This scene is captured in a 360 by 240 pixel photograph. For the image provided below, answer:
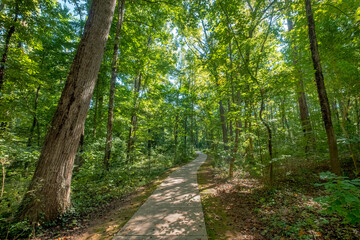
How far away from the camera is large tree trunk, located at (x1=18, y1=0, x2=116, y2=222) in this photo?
117 inches

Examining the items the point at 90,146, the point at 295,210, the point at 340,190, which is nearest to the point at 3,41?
the point at 90,146

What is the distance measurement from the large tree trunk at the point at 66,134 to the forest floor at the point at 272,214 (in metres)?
3.57

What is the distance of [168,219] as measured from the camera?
11.1ft

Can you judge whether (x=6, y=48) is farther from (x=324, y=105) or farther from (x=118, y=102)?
(x=324, y=105)

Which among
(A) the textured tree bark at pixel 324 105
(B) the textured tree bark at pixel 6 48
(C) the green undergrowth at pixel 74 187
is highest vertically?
(B) the textured tree bark at pixel 6 48

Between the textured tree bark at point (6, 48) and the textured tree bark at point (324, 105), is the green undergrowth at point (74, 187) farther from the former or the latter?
the textured tree bark at point (324, 105)

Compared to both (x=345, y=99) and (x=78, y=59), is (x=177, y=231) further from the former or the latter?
(x=345, y=99)

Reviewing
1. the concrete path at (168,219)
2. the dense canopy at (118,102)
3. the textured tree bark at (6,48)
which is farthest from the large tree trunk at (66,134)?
the textured tree bark at (6,48)

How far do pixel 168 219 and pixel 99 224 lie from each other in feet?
5.51

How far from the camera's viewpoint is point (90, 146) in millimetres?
6734

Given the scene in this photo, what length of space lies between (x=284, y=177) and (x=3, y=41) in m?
11.1

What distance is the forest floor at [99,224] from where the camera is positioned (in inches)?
111

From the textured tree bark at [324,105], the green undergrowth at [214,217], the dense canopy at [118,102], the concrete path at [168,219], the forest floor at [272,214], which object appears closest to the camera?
the forest floor at [272,214]

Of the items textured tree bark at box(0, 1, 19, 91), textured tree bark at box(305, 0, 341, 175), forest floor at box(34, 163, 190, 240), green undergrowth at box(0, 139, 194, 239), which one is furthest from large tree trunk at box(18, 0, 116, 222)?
textured tree bark at box(305, 0, 341, 175)
